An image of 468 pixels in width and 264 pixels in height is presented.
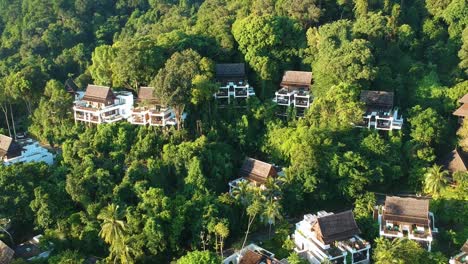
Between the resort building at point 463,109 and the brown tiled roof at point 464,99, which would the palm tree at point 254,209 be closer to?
the resort building at point 463,109

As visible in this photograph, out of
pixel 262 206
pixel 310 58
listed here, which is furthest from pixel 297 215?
pixel 310 58

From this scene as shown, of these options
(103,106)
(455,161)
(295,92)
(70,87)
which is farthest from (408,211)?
(70,87)

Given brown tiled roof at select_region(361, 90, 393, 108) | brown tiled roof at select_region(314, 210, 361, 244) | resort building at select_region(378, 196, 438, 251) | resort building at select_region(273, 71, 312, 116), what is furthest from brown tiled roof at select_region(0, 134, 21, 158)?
resort building at select_region(378, 196, 438, 251)

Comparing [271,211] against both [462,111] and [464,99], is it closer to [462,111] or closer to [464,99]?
[462,111]

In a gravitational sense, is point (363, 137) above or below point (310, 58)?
below

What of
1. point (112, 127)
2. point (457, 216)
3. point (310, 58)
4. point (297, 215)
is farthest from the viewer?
point (310, 58)

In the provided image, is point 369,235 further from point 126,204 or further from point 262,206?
point 126,204

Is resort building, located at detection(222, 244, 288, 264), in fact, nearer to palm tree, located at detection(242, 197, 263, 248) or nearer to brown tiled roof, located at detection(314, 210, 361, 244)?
palm tree, located at detection(242, 197, 263, 248)
